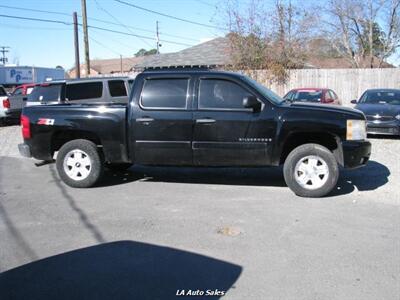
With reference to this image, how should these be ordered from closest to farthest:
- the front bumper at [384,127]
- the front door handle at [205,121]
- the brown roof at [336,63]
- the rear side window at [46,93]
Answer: the front door handle at [205,121]
the rear side window at [46,93]
the front bumper at [384,127]
the brown roof at [336,63]

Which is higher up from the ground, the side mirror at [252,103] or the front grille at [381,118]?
the side mirror at [252,103]

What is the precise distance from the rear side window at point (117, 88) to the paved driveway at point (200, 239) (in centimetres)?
474

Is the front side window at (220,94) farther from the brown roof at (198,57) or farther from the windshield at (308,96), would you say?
the brown roof at (198,57)

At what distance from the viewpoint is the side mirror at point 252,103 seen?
670cm

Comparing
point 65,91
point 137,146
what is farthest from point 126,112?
point 65,91

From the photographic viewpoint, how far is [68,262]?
4.43 meters

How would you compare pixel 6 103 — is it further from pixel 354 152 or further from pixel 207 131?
pixel 354 152

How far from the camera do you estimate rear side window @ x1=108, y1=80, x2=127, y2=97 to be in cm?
1246

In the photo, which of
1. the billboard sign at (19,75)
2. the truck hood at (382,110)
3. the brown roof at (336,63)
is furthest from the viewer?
the billboard sign at (19,75)

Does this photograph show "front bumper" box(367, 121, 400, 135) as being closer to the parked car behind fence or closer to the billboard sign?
the parked car behind fence

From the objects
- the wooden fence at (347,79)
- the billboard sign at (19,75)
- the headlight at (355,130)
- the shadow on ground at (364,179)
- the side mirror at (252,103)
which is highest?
the billboard sign at (19,75)

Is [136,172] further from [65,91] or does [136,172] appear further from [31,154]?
[65,91]

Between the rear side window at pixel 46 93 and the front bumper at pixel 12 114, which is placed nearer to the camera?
the rear side window at pixel 46 93

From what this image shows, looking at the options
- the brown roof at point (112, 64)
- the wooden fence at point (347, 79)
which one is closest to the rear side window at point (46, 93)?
the wooden fence at point (347, 79)
